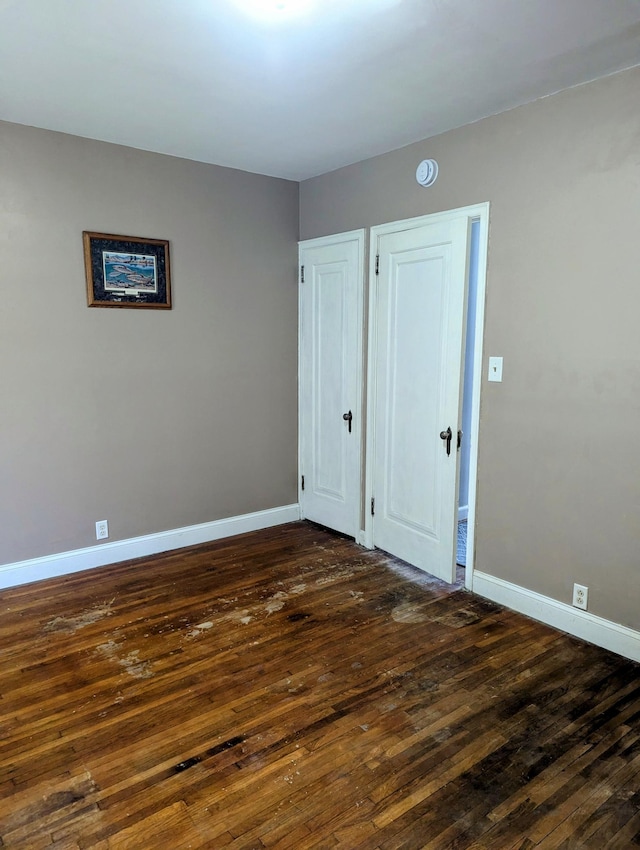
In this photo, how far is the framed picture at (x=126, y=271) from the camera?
341 cm

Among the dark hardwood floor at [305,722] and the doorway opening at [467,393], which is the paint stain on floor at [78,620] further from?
the doorway opening at [467,393]

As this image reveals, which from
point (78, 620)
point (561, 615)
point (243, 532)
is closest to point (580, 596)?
point (561, 615)

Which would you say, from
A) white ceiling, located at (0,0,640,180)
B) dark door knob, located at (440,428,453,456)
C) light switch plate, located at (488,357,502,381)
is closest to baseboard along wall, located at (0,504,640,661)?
dark door knob, located at (440,428,453,456)

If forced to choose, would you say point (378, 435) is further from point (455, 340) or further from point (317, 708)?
point (317, 708)

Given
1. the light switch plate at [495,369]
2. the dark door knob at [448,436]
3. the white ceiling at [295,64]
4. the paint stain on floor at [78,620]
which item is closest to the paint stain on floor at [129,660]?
the paint stain on floor at [78,620]

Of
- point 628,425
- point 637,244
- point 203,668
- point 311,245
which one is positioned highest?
point 311,245

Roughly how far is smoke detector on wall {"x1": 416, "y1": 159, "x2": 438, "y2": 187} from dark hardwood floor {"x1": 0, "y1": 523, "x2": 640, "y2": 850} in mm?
2379

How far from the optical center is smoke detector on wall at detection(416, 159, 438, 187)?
3.24 m

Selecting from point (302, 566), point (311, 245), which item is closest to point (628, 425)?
point (302, 566)

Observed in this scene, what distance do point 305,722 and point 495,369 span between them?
1973mm

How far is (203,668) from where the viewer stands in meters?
2.55

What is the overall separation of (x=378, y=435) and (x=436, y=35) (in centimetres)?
230

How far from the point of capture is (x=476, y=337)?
3.18 meters

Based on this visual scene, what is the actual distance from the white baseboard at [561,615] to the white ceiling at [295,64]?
97.1 inches
